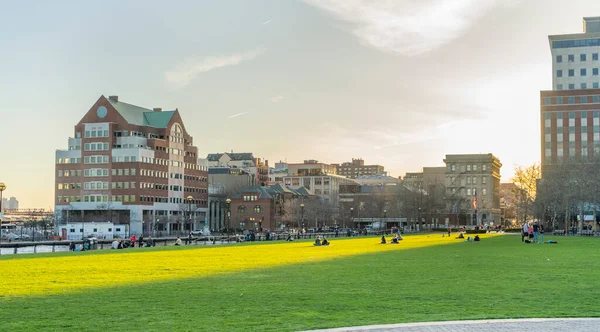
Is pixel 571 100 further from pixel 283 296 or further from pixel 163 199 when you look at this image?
pixel 283 296

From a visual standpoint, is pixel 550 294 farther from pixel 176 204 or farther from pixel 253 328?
pixel 176 204

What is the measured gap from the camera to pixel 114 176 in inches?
6880

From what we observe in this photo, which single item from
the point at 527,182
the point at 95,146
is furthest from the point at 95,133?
the point at 527,182

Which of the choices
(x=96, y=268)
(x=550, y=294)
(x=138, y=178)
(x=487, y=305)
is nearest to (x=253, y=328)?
(x=487, y=305)

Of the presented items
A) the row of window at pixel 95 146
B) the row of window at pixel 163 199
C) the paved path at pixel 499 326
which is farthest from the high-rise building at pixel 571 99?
the paved path at pixel 499 326

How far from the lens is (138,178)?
17362cm

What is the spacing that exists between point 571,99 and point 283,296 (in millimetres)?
166067

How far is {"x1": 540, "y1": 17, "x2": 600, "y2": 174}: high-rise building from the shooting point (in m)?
172

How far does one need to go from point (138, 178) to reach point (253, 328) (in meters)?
Answer: 162

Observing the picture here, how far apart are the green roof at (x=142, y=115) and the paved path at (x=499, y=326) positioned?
173 meters

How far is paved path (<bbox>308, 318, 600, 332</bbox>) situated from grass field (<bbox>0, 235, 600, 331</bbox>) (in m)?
1.05

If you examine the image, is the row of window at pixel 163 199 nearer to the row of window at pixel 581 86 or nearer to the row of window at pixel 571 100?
the row of window at pixel 571 100

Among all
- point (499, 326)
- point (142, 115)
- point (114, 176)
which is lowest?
point (499, 326)

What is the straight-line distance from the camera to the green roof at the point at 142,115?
185 m
